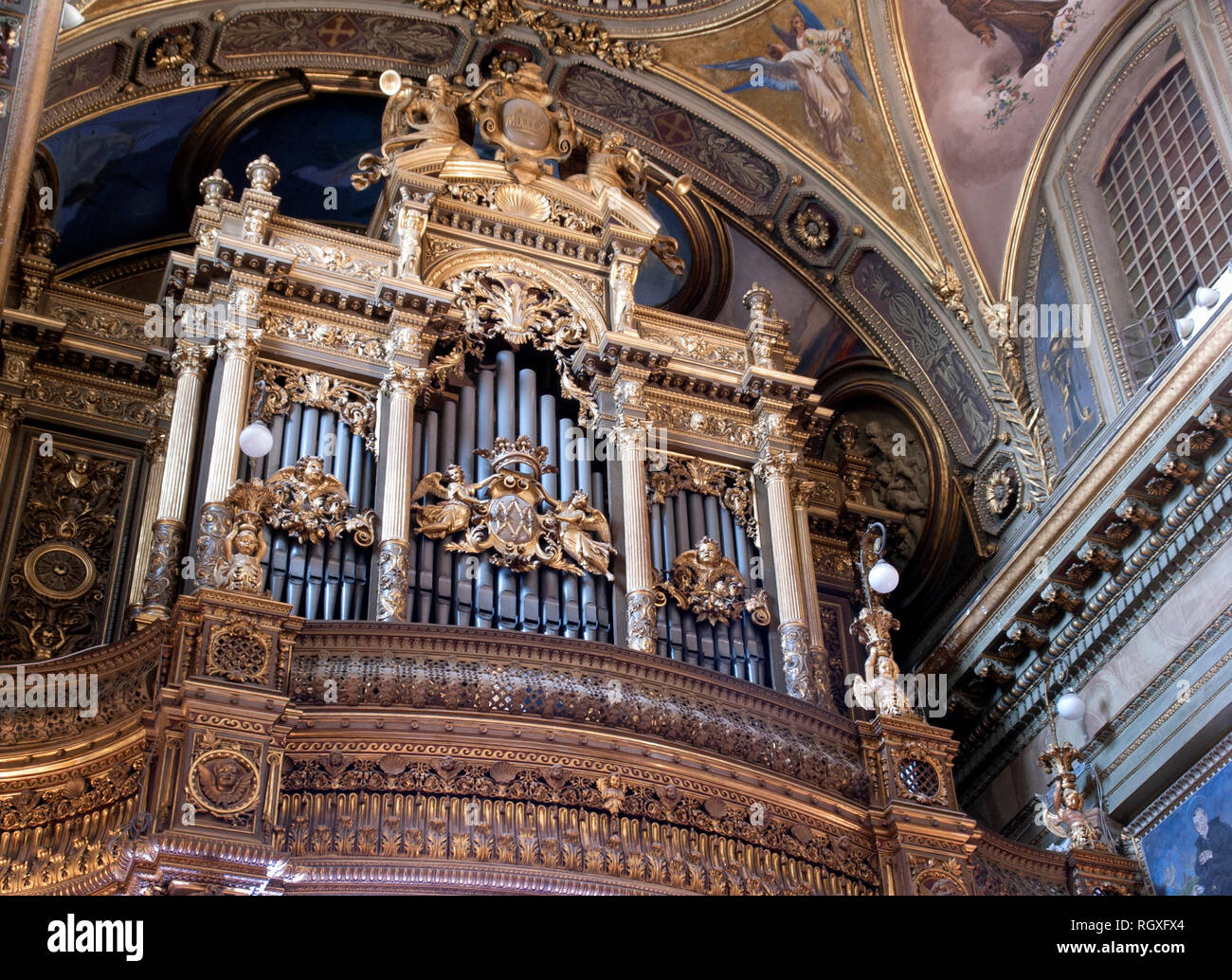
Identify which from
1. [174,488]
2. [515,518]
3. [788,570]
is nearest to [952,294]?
[788,570]

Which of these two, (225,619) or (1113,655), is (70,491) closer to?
(225,619)

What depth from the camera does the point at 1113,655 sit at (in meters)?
14.3

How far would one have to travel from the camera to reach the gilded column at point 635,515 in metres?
12.9

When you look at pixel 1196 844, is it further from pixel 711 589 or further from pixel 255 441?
pixel 255 441

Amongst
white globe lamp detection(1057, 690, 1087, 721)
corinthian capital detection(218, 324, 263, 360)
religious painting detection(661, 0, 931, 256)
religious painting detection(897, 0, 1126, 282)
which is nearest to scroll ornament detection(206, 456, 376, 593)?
corinthian capital detection(218, 324, 263, 360)

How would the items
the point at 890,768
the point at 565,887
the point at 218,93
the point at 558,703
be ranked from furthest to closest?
the point at 218,93
the point at 890,768
the point at 558,703
the point at 565,887

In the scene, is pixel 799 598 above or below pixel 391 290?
below

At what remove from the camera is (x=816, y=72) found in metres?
16.9

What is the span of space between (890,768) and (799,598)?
190cm

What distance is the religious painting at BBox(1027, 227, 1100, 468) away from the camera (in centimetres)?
1549

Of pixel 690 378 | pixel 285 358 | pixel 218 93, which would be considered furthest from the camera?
pixel 218 93

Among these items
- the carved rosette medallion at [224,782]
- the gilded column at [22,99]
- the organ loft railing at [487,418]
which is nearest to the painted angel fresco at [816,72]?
the organ loft railing at [487,418]
